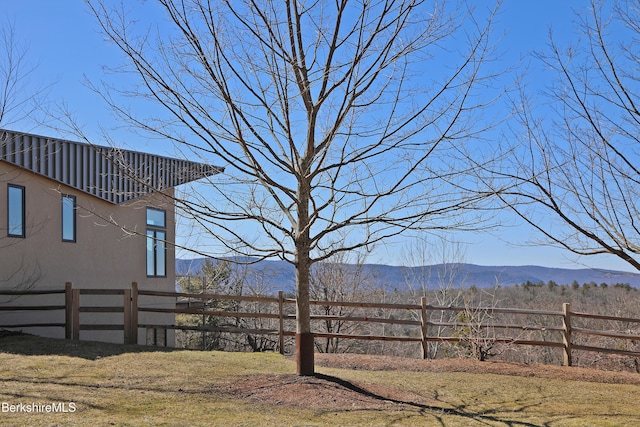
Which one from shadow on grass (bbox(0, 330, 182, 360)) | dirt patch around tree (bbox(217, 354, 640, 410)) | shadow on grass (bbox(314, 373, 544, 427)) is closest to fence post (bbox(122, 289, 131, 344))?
shadow on grass (bbox(0, 330, 182, 360))

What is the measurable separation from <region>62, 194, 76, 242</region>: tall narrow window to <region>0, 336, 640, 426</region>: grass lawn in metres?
4.35

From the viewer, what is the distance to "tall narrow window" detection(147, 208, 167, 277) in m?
18.0

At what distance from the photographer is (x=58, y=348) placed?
10.6m

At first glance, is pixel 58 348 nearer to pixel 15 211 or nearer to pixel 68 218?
pixel 15 211

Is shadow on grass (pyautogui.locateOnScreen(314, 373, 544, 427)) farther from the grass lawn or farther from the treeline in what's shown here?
the treeline

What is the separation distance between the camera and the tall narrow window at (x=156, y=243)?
18.0m

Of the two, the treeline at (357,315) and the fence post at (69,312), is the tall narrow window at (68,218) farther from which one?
the treeline at (357,315)

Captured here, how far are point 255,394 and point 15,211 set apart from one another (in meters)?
8.34

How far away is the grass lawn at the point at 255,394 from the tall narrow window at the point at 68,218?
435cm

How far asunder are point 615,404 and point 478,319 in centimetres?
396

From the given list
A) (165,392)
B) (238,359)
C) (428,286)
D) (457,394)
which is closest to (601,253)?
(457,394)

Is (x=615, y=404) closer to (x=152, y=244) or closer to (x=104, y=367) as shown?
(x=104, y=367)

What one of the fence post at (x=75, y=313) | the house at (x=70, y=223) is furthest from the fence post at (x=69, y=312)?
A: the house at (x=70, y=223)

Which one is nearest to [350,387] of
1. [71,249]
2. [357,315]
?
[71,249]
